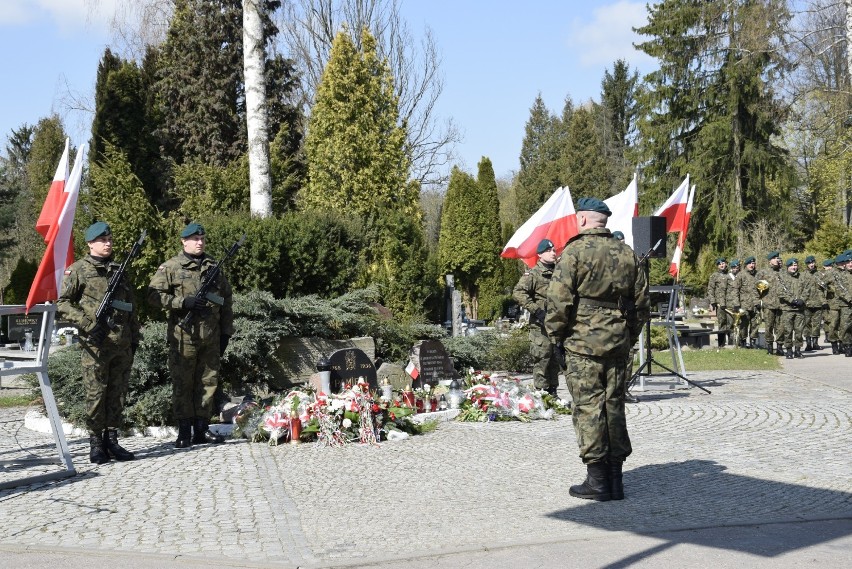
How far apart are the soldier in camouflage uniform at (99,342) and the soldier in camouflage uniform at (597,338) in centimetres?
392

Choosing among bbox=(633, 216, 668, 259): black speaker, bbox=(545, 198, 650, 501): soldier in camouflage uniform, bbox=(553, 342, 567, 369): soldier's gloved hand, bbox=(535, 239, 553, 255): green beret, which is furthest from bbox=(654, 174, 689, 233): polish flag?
bbox=(553, 342, 567, 369): soldier's gloved hand

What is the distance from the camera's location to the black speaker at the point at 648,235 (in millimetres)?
11414

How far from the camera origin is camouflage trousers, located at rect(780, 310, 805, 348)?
19.1 m

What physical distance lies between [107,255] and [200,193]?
61.2 ft

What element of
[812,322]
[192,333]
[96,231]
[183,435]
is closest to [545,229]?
[192,333]

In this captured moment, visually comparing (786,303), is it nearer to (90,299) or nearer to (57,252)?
(90,299)

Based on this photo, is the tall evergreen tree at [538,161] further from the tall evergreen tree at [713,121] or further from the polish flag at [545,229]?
the polish flag at [545,229]

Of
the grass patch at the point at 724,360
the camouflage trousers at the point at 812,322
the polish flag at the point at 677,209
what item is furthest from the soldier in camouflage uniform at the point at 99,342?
the camouflage trousers at the point at 812,322

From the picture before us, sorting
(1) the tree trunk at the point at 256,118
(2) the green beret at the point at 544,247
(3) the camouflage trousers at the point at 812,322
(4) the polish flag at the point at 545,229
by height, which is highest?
(1) the tree trunk at the point at 256,118

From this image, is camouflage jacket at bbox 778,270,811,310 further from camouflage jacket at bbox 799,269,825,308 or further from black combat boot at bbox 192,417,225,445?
black combat boot at bbox 192,417,225,445

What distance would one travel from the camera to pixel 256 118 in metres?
15.0

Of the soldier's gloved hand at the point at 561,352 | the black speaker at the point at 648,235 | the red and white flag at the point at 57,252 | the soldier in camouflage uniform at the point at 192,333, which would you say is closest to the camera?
the soldier's gloved hand at the point at 561,352

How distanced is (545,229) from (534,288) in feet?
5.21

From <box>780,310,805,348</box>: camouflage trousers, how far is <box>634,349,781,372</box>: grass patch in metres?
0.52
